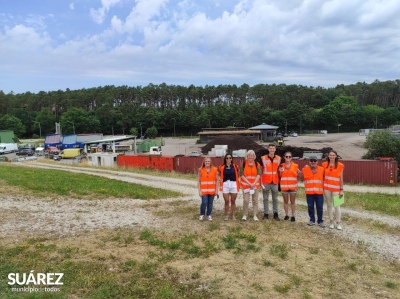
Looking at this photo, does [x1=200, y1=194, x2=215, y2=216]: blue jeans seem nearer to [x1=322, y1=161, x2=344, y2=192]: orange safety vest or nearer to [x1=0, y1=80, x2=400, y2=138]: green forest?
[x1=322, y1=161, x2=344, y2=192]: orange safety vest

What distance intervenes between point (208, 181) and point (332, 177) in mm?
3290

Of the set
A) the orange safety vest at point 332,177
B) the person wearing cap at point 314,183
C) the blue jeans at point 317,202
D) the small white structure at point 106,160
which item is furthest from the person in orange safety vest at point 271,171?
the small white structure at point 106,160

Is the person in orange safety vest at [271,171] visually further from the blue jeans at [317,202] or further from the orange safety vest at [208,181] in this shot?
the orange safety vest at [208,181]

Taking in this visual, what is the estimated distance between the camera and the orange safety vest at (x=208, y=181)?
9.25 m

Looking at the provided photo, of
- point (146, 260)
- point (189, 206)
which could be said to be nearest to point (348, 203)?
point (189, 206)

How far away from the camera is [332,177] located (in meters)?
8.76

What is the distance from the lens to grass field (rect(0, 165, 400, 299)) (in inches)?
214

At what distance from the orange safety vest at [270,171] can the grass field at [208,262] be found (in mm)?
1191

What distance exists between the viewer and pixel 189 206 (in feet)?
39.5

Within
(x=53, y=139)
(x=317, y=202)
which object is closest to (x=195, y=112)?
(x=53, y=139)

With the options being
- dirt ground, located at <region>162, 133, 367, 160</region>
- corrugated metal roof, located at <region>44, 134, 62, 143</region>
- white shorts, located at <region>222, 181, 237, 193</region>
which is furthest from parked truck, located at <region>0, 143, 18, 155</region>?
white shorts, located at <region>222, 181, 237, 193</region>

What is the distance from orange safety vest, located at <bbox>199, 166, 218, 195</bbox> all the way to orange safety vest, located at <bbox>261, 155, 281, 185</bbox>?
1346mm

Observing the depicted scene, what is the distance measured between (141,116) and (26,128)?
39996 mm

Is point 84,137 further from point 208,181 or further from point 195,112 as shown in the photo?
point 208,181
